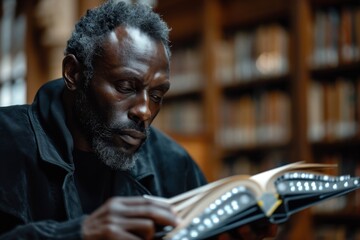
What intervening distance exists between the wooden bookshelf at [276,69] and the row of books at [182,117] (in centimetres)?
6

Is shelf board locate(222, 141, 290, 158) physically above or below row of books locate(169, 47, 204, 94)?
below

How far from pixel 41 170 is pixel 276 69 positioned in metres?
2.55

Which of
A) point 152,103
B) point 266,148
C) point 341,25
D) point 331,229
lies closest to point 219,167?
point 266,148

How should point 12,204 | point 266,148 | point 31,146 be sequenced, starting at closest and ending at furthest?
point 12,204 < point 31,146 < point 266,148

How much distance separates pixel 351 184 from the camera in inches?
51.1

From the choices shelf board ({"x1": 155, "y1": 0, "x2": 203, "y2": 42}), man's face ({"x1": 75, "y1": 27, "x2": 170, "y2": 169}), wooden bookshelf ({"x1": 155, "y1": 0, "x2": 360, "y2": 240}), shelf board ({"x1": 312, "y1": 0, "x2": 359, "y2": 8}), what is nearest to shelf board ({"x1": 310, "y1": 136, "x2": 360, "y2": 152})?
wooden bookshelf ({"x1": 155, "y1": 0, "x2": 360, "y2": 240})

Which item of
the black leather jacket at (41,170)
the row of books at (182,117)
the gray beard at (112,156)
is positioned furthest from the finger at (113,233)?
the row of books at (182,117)

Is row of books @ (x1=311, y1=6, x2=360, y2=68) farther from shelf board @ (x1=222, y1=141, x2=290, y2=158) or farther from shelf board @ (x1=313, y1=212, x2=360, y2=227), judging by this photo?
shelf board @ (x1=313, y1=212, x2=360, y2=227)

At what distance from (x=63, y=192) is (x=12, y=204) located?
11cm

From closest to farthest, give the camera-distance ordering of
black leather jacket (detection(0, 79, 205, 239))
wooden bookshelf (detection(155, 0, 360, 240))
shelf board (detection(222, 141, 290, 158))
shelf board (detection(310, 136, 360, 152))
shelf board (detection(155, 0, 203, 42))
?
black leather jacket (detection(0, 79, 205, 239)) < shelf board (detection(310, 136, 360, 152)) < wooden bookshelf (detection(155, 0, 360, 240)) < shelf board (detection(222, 141, 290, 158)) < shelf board (detection(155, 0, 203, 42))

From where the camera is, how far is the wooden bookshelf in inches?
134

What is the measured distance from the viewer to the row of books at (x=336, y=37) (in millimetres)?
3355

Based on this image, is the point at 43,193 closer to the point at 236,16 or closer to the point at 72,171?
the point at 72,171

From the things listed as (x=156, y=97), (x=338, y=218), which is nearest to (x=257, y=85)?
(x=338, y=218)
